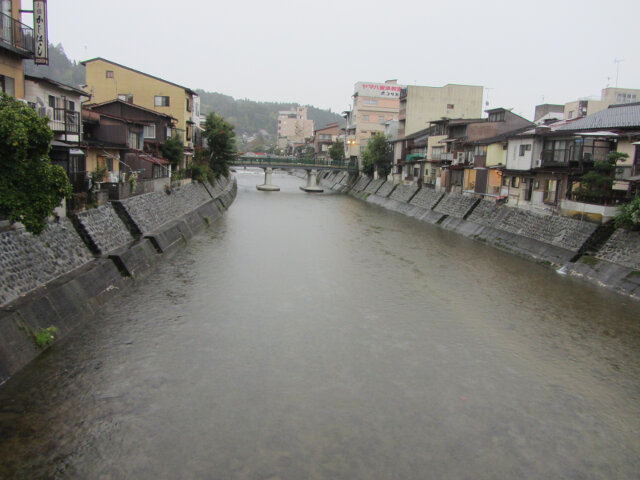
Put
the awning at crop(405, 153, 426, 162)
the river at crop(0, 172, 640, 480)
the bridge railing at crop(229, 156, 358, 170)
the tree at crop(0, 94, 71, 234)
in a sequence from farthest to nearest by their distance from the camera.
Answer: the bridge railing at crop(229, 156, 358, 170) → the awning at crop(405, 153, 426, 162) → the tree at crop(0, 94, 71, 234) → the river at crop(0, 172, 640, 480)

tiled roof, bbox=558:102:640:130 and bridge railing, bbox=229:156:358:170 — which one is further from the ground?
tiled roof, bbox=558:102:640:130

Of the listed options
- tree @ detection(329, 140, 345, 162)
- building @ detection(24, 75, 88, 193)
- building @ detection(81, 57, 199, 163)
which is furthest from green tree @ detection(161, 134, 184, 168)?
tree @ detection(329, 140, 345, 162)

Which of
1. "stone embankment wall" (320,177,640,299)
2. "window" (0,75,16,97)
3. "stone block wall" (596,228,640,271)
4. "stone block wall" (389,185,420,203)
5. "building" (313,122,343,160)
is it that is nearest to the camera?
"window" (0,75,16,97)

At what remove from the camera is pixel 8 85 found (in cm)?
1544

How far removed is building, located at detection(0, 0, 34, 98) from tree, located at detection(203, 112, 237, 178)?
2919 centimetres

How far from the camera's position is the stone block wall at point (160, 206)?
21.5 metres

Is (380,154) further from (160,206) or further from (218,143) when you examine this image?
(160,206)

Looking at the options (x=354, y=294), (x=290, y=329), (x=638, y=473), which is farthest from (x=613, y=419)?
(x=354, y=294)

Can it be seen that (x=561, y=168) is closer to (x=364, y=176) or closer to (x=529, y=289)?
(x=529, y=289)

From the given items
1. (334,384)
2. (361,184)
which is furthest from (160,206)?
(361,184)

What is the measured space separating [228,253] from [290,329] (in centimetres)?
1053

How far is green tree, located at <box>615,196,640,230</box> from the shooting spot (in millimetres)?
17875

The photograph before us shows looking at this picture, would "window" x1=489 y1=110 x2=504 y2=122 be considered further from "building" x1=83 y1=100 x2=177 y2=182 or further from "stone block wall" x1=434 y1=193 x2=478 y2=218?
"building" x1=83 y1=100 x2=177 y2=182

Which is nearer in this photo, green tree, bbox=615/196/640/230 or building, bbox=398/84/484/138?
green tree, bbox=615/196/640/230
